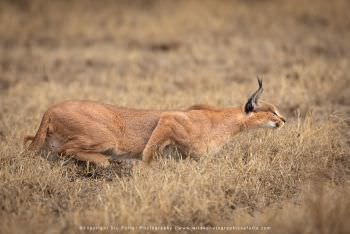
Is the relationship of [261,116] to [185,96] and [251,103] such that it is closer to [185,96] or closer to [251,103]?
[251,103]

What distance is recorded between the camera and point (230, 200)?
616 centimetres

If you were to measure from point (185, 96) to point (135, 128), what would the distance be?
3.21 meters

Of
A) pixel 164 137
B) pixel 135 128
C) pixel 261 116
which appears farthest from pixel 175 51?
pixel 164 137

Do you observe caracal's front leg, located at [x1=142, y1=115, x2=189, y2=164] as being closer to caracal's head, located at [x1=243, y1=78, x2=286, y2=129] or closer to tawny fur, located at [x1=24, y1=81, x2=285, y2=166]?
tawny fur, located at [x1=24, y1=81, x2=285, y2=166]

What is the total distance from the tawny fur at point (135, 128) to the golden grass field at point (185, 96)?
0.20 meters

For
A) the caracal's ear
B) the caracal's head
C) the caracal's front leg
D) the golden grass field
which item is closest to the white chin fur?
the caracal's head

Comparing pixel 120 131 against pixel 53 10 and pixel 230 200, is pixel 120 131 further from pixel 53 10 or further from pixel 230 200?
pixel 53 10

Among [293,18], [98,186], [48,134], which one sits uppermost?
[293,18]

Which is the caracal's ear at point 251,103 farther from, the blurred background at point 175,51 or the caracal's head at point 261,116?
the blurred background at point 175,51

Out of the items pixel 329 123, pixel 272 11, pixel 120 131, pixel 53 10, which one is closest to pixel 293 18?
pixel 272 11

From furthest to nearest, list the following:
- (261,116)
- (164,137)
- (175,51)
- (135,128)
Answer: (175,51)
(261,116)
(135,128)
(164,137)

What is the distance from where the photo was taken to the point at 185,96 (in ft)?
34.1

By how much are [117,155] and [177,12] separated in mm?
9616

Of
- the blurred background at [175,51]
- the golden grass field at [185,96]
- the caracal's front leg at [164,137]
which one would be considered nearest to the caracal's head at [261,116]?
the golden grass field at [185,96]
